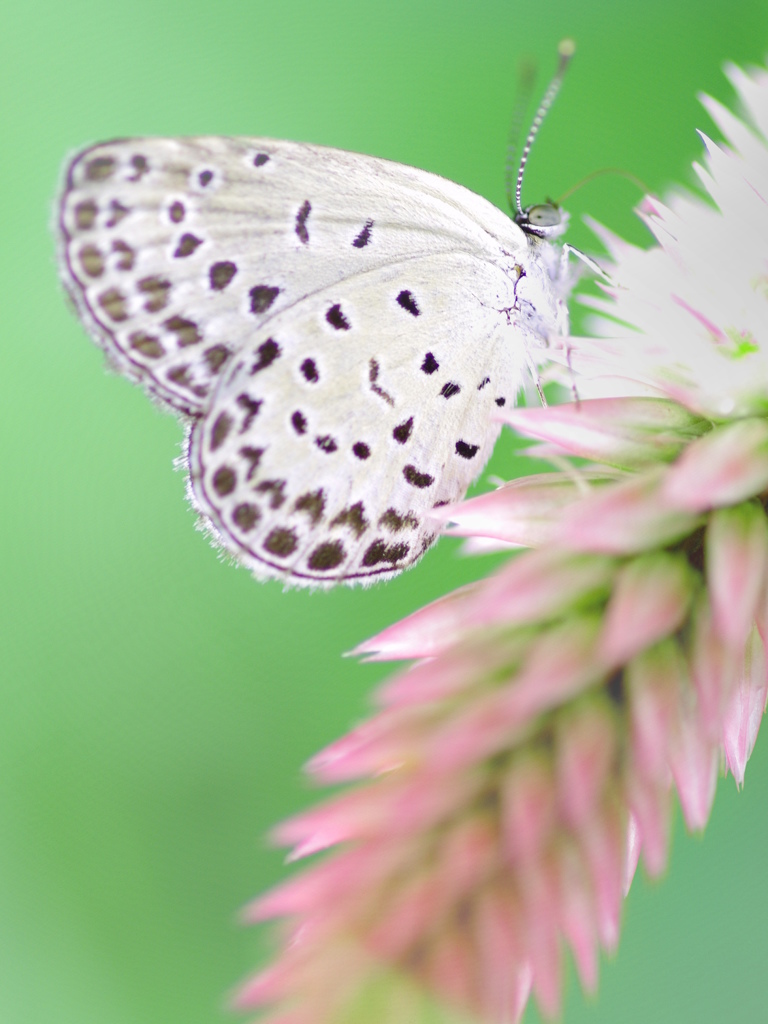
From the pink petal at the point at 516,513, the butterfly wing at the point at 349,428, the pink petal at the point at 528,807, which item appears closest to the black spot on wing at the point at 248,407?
the butterfly wing at the point at 349,428

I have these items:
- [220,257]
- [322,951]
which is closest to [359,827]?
[322,951]

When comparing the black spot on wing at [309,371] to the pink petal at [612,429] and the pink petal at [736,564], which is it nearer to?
the pink petal at [612,429]

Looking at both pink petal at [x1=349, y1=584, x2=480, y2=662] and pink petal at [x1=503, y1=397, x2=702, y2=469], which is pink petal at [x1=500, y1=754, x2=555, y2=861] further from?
pink petal at [x1=503, y1=397, x2=702, y2=469]

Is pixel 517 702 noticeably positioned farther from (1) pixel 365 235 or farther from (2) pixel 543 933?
(1) pixel 365 235

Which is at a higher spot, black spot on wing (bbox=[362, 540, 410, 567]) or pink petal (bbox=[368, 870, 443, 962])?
black spot on wing (bbox=[362, 540, 410, 567])

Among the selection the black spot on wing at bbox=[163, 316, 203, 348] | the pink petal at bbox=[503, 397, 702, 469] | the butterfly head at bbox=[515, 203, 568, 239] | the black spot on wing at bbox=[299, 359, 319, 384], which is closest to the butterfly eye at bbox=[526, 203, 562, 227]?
the butterfly head at bbox=[515, 203, 568, 239]

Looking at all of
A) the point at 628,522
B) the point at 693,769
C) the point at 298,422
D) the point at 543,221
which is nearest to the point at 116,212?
the point at 298,422
